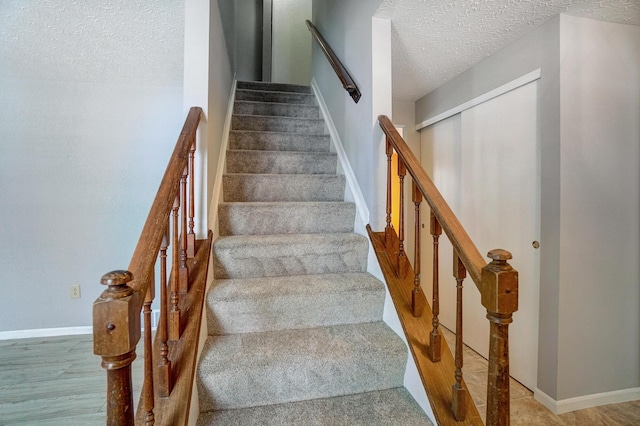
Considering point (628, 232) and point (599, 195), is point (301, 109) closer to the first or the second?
point (599, 195)

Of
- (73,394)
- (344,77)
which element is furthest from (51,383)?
(344,77)

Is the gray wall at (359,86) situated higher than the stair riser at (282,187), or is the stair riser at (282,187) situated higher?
the gray wall at (359,86)

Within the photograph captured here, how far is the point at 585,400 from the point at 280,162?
2463 mm

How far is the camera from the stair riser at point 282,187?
80.2 inches

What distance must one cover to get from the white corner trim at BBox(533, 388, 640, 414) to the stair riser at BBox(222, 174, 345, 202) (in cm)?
177

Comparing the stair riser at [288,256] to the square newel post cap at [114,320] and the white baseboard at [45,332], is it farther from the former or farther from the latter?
the white baseboard at [45,332]

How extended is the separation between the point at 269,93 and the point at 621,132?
278 cm

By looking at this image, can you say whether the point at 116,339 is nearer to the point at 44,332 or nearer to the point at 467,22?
the point at 467,22

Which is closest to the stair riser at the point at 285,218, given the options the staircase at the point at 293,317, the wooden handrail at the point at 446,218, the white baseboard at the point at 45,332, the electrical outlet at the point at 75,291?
the staircase at the point at 293,317

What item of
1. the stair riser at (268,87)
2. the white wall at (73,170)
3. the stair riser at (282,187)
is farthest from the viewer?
the stair riser at (268,87)

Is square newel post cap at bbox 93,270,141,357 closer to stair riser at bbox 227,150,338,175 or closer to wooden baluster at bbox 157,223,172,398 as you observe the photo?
wooden baluster at bbox 157,223,172,398

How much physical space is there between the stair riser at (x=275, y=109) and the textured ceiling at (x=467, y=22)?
96 centimetres

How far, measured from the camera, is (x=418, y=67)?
2.37 metres

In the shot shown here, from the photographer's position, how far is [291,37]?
4316 mm
